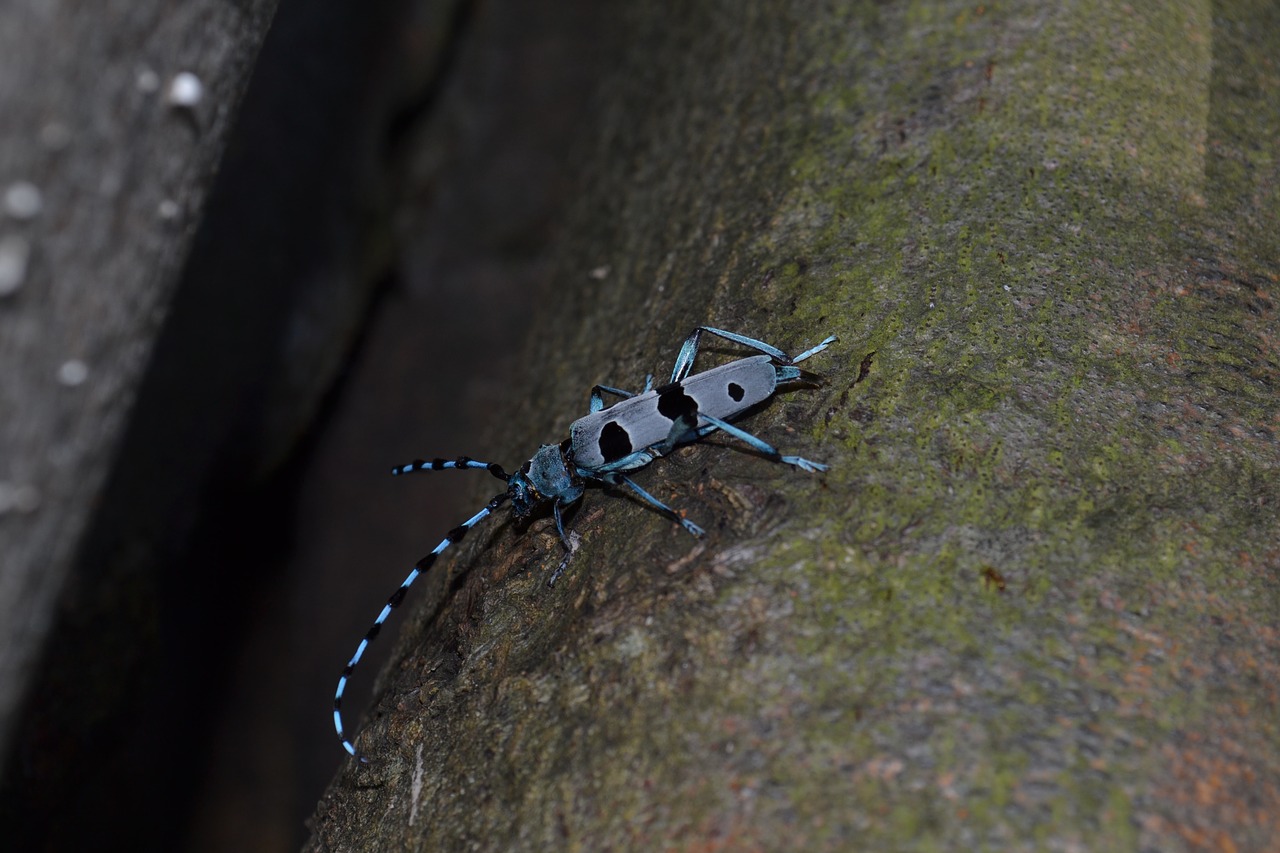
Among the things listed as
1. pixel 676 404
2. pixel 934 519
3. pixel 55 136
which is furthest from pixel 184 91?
pixel 934 519

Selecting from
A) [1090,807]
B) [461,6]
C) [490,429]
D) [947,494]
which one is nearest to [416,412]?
[490,429]

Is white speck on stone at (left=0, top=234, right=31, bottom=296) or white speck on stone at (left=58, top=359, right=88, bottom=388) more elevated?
white speck on stone at (left=0, top=234, right=31, bottom=296)

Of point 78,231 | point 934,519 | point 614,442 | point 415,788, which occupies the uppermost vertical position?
point 78,231

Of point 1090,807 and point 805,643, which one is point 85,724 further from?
point 1090,807

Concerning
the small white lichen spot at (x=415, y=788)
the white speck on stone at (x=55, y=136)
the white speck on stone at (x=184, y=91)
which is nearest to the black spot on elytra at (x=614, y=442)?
the small white lichen spot at (x=415, y=788)

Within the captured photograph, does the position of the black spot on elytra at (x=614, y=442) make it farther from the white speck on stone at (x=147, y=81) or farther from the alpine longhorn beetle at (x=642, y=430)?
the white speck on stone at (x=147, y=81)

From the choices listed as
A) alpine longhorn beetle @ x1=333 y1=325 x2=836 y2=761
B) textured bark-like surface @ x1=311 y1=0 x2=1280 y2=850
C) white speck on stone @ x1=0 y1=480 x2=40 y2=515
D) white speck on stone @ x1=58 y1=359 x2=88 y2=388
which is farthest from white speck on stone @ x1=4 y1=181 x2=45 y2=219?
alpine longhorn beetle @ x1=333 y1=325 x2=836 y2=761

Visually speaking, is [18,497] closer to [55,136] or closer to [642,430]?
[55,136]

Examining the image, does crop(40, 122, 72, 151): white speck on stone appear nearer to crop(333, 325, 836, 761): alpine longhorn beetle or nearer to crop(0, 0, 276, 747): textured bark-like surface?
crop(0, 0, 276, 747): textured bark-like surface
